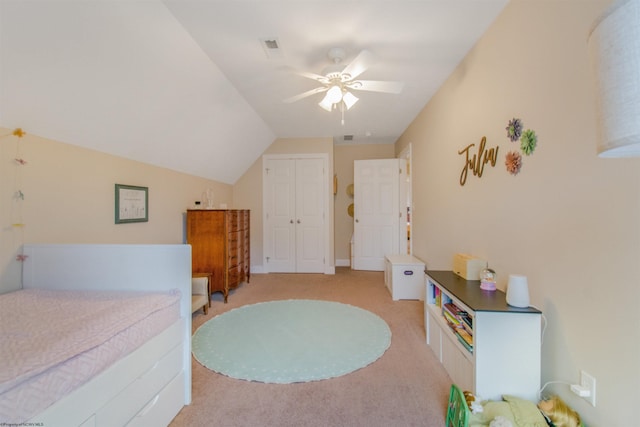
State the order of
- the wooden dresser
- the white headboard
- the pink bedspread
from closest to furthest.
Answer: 1. the pink bedspread
2. the white headboard
3. the wooden dresser

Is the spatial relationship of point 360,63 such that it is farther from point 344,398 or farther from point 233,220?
point 233,220

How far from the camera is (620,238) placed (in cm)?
113

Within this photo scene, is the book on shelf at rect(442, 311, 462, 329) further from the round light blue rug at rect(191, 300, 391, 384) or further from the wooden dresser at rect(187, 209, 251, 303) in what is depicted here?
the wooden dresser at rect(187, 209, 251, 303)

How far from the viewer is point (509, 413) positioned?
134 cm

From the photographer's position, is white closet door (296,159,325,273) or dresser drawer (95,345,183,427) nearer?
dresser drawer (95,345,183,427)

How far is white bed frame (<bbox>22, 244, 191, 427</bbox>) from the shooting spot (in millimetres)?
1178

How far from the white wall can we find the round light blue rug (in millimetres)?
1197

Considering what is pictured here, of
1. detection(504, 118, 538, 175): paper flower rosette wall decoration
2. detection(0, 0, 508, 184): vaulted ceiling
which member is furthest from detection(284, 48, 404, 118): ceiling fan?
detection(504, 118, 538, 175): paper flower rosette wall decoration

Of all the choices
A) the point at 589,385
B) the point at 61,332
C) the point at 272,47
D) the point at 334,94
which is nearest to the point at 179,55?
the point at 272,47

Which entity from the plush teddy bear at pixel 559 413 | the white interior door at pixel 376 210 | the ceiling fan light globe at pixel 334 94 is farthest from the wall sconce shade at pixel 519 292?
the white interior door at pixel 376 210

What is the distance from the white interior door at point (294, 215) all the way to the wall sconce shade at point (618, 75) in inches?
172

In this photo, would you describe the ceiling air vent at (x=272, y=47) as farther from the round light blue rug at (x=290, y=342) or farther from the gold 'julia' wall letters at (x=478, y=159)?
the round light blue rug at (x=290, y=342)

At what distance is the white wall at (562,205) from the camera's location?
3.72 feet

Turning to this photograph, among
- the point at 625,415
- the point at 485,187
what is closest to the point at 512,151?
the point at 485,187
